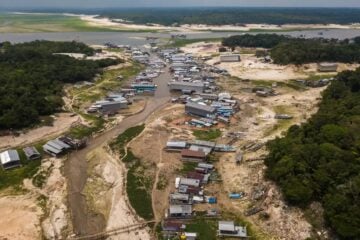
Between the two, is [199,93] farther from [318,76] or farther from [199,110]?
[318,76]

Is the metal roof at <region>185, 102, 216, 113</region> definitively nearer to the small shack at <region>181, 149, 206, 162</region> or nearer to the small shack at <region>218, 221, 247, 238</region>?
the small shack at <region>181, 149, 206, 162</region>

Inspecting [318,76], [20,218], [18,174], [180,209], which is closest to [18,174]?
[18,174]

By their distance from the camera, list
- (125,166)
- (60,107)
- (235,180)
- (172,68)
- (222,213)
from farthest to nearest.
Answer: (172,68) → (60,107) → (125,166) → (235,180) → (222,213)

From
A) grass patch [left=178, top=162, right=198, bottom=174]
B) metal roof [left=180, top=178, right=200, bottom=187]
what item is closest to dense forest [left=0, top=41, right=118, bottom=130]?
grass patch [left=178, top=162, right=198, bottom=174]

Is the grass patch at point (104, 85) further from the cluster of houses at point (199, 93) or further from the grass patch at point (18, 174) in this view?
the grass patch at point (18, 174)

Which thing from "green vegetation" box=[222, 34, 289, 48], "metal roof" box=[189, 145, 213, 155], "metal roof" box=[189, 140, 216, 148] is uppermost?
"green vegetation" box=[222, 34, 289, 48]

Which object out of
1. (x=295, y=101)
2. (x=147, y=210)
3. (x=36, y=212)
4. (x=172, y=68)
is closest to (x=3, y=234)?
(x=36, y=212)

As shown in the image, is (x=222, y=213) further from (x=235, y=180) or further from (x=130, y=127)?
(x=130, y=127)
